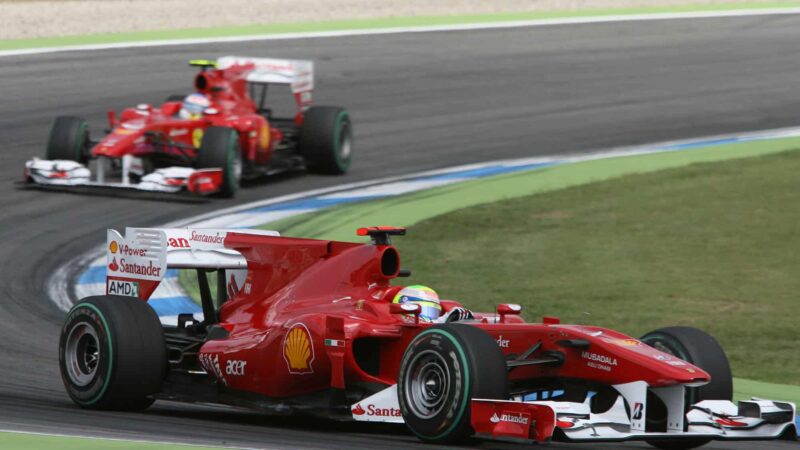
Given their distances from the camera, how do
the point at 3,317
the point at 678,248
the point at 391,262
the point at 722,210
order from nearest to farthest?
the point at 391,262 < the point at 3,317 < the point at 678,248 < the point at 722,210

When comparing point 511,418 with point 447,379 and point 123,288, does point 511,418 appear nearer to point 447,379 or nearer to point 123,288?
point 447,379

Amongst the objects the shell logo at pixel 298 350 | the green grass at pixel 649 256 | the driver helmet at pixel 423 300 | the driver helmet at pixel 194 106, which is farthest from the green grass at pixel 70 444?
the driver helmet at pixel 194 106

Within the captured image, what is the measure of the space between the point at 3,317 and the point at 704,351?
6.86 m

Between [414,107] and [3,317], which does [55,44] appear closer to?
[414,107]

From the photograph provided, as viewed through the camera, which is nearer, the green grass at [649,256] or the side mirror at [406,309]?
the side mirror at [406,309]

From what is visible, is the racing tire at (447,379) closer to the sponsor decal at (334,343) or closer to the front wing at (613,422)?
the front wing at (613,422)

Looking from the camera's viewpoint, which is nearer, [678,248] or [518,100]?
[678,248]

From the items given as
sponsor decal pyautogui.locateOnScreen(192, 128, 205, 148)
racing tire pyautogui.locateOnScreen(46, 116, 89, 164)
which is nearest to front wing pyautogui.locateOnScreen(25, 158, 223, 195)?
racing tire pyautogui.locateOnScreen(46, 116, 89, 164)

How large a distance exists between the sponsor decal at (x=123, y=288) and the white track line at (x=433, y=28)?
59.2 feet

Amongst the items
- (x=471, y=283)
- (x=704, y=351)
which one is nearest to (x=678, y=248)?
(x=471, y=283)

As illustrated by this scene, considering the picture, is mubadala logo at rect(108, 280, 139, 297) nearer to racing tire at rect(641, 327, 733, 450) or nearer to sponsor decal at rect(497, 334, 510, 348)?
sponsor decal at rect(497, 334, 510, 348)

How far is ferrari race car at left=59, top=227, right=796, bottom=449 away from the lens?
820cm

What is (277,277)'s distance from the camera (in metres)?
10.1

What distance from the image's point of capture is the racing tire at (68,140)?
1983 cm
